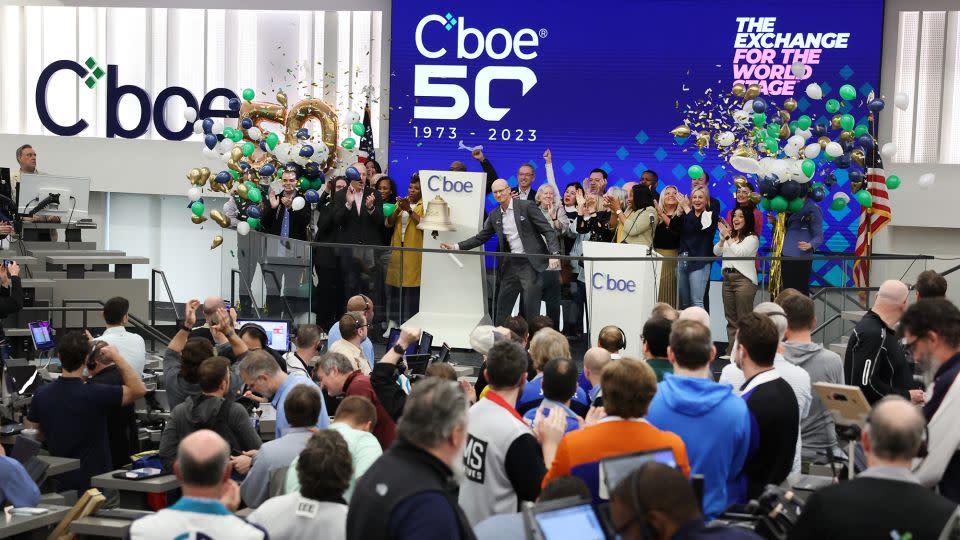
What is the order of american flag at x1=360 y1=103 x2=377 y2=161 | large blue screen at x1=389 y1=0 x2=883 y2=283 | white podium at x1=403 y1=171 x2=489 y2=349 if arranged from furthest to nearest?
1. american flag at x1=360 y1=103 x2=377 y2=161
2. large blue screen at x1=389 y1=0 x2=883 y2=283
3. white podium at x1=403 y1=171 x2=489 y2=349

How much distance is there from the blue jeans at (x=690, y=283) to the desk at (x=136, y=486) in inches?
212

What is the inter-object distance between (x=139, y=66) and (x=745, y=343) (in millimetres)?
14953

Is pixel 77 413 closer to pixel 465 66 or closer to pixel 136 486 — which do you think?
pixel 136 486

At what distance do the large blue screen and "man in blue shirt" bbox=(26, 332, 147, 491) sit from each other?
30.5 ft

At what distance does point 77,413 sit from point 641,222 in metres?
6.39

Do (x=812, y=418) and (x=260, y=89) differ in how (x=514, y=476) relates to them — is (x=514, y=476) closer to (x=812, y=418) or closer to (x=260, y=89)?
Answer: (x=812, y=418)

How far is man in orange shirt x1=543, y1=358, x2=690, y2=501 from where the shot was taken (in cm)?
448

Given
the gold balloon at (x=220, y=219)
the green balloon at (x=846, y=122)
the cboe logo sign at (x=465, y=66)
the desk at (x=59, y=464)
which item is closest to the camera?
the desk at (x=59, y=464)

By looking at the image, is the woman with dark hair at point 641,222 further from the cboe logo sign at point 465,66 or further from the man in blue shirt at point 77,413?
the man in blue shirt at point 77,413

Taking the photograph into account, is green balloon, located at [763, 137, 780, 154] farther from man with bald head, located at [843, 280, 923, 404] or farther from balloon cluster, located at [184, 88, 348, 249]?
man with bald head, located at [843, 280, 923, 404]

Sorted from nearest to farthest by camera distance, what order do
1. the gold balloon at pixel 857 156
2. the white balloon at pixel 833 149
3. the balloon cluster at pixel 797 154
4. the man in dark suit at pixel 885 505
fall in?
the man in dark suit at pixel 885 505, the balloon cluster at pixel 797 154, the white balloon at pixel 833 149, the gold balloon at pixel 857 156

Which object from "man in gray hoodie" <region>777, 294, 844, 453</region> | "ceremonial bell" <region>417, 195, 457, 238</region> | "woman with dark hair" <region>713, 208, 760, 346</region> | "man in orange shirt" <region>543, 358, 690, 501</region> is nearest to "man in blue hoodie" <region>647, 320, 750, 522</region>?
"man in orange shirt" <region>543, 358, 690, 501</region>

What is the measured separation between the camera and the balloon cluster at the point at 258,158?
13586 mm

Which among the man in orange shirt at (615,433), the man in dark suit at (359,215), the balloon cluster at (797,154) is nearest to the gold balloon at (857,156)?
the balloon cluster at (797,154)
